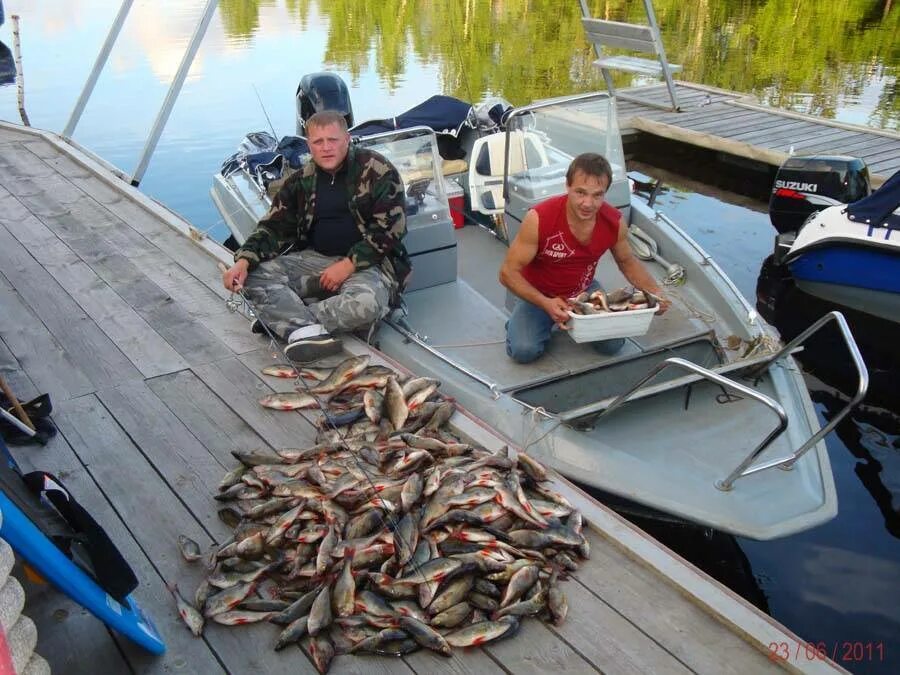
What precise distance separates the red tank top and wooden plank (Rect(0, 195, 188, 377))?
2130mm

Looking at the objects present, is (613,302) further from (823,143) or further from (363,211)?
(823,143)

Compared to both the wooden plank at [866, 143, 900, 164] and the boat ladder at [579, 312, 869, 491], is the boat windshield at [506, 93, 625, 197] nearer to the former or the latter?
the boat ladder at [579, 312, 869, 491]

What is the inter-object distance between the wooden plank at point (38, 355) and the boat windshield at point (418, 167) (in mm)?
2314

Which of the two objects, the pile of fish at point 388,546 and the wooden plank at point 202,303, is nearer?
the pile of fish at point 388,546

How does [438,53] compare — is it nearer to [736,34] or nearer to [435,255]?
[736,34]

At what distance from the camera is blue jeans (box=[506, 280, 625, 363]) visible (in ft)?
15.1

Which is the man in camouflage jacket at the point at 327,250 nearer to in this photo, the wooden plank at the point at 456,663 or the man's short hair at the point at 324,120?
the man's short hair at the point at 324,120

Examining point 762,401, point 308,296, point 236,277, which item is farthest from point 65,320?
point 762,401

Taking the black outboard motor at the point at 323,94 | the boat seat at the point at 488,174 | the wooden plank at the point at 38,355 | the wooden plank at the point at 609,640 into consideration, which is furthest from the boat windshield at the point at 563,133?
the wooden plank at the point at 609,640

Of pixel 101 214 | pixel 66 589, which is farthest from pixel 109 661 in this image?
pixel 101 214

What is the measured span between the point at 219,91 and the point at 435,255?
1201 cm

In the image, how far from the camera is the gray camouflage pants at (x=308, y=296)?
4.44 metres

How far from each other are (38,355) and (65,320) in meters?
0.48

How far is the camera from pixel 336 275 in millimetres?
4543
